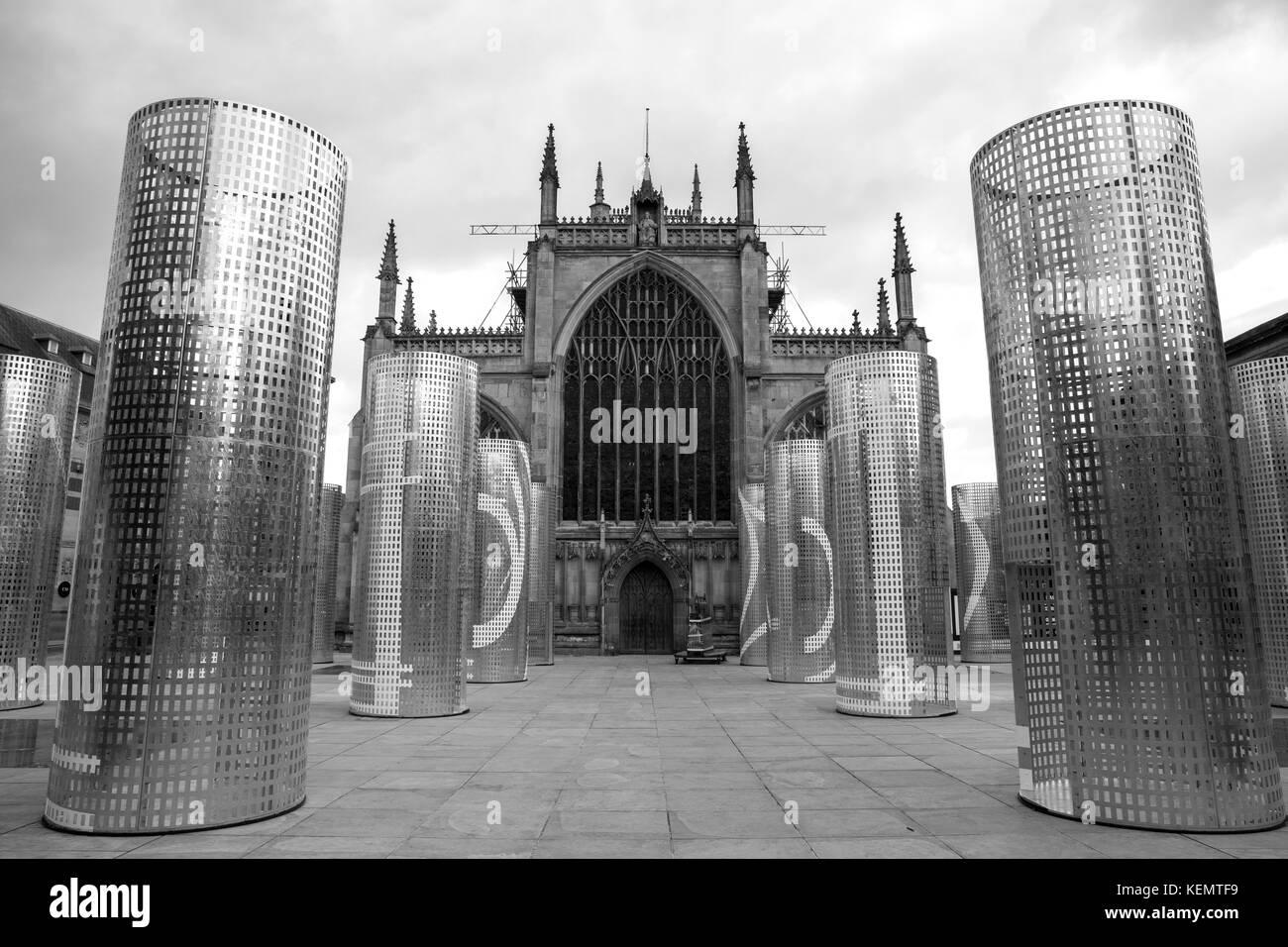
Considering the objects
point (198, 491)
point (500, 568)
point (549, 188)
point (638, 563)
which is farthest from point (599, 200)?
point (198, 491)

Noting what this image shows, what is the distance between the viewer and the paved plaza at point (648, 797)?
5801 millimetres

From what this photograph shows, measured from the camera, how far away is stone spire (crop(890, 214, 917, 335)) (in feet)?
130

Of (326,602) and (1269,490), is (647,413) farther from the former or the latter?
(1269,490)

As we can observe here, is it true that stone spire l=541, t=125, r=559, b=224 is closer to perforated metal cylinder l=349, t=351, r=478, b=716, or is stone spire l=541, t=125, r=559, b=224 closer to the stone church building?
the stone church building

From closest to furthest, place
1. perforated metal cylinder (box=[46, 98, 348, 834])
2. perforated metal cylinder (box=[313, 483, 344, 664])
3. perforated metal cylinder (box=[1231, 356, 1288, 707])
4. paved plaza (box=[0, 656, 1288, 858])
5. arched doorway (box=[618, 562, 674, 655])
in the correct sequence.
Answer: paved plaza (box=[0, 656, 1288, 858])
perforated metal cylinder (box=[46, 98, 348, 834])
perforated metal cylinder (box=[1231, 356, 1288, 707])
perforated metal cylinder (box=[313, 483, 344, 664])
arched doorway (box=[618, 562, 674, 655])

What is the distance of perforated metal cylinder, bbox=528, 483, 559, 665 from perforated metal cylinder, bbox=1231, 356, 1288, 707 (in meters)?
18.0

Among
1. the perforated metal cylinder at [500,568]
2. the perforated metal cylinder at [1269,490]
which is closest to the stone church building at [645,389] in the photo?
the perforated metal cylinder at [500,568]

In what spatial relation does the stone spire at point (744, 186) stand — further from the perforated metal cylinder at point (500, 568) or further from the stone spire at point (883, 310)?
the perforated metal cylinder at point (500, 568)

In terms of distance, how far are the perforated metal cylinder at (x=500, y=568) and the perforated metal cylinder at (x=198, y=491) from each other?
46.8ft

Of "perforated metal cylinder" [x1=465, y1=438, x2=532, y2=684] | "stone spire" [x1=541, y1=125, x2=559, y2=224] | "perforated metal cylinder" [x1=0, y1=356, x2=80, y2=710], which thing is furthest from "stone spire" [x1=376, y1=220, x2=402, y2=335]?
"perforated metal cylinder" [x1=0, y1=356, x2=80, y2=710]

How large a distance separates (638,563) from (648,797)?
2945 centimetres

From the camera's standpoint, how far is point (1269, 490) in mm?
15008
